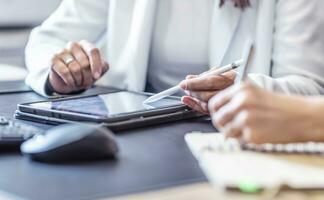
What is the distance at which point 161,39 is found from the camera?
4.85 feet

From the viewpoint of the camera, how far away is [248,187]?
25.6 inches

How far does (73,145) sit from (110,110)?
0.25m

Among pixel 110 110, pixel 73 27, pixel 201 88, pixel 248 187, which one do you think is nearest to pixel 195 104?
pixel 201 88

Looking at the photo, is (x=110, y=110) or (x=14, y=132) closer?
(x=14, y=132)

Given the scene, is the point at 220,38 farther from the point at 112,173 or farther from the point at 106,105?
the point at 112,173

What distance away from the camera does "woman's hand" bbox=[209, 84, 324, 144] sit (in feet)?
2.44

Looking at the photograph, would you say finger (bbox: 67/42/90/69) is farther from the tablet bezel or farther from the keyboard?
the keyboard

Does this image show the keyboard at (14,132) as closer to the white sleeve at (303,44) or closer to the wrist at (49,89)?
the wrist at (49,89)

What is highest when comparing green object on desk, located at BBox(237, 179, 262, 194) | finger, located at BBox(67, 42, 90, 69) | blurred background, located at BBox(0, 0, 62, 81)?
green object on desk, located at BBox(237, 179, 262, 194)

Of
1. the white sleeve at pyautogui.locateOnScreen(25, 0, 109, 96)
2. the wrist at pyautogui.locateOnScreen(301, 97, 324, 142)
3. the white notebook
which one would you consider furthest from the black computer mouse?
the white sleeve at pyautogui.locateOnScreen(25, 0, 109, 96)

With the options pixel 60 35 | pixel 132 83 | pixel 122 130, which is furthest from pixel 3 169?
pixel 60 35

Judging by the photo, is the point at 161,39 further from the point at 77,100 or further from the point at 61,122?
the point at 61,122

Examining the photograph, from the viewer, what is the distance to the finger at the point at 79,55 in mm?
1283

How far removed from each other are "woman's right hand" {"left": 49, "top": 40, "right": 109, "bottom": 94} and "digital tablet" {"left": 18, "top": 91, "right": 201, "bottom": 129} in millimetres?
136
